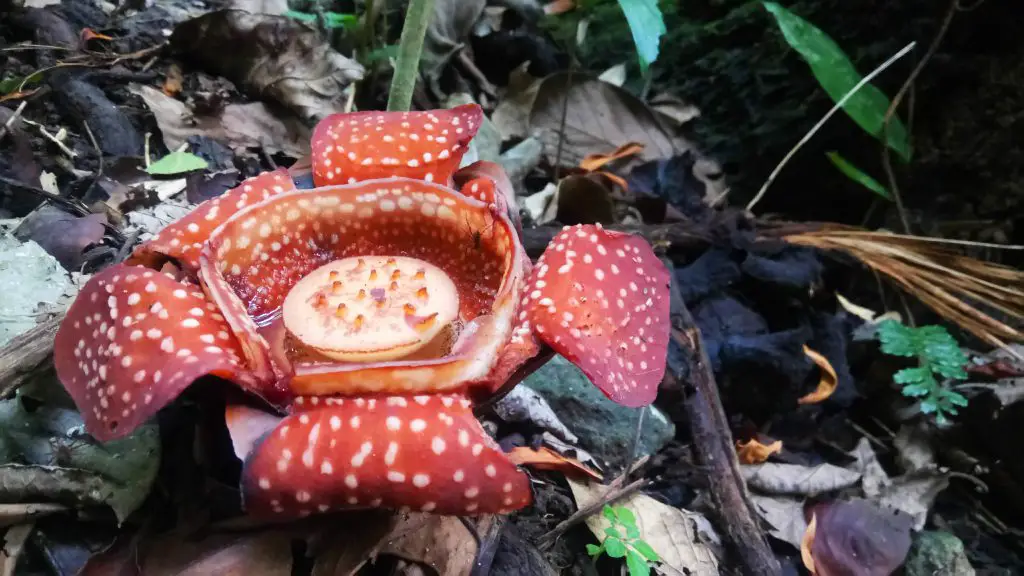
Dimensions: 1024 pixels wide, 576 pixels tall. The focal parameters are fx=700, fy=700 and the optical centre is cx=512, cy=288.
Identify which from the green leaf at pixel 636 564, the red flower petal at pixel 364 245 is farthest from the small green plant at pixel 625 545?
the red flower petal at pixel 364 245

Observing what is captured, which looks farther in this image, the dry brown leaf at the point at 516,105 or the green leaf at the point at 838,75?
the dry brown leaf at the point at 516,105

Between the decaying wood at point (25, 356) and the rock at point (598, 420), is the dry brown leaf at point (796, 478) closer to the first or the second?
the rock at point (598, 420)

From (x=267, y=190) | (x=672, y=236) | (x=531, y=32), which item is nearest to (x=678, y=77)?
(x=531, y=32)

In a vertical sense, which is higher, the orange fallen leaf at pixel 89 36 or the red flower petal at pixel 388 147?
the red flower petal at pixel 388 147

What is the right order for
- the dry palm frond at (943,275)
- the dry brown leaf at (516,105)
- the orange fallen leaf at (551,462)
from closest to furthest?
the orange fallen leaf at (551,462) → the dry palm frond at (943,275) → the dry brown leaf at (516,105)

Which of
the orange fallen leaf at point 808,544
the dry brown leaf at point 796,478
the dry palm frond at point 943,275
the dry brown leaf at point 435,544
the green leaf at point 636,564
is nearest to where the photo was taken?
the dry brown leaf at point 435,544

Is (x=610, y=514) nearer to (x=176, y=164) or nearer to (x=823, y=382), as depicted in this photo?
(x=823, y=382)

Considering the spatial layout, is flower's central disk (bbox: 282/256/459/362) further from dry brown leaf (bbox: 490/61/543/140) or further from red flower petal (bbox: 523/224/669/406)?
dry brown leaf (bbox: 490/61/543/140)

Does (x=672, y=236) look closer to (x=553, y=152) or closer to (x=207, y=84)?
(x=553, y=152)
